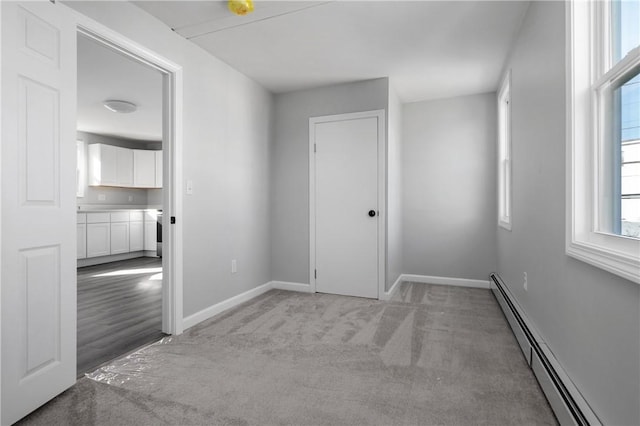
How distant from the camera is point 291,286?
397cm

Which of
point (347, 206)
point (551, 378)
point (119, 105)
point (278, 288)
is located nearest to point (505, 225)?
point (347, 206)

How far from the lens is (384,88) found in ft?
11.7

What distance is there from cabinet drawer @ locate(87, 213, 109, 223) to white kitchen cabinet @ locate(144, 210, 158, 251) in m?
0.84

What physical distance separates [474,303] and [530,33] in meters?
2.42

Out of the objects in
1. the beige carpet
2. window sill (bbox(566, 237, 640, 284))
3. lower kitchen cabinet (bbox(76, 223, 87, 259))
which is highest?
window sill (bbox(566, 237, 640, 284))

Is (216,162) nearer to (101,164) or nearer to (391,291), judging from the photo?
(391,291)

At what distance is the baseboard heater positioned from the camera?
4.33 feet

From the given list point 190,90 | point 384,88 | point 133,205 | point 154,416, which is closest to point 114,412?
point 154,416

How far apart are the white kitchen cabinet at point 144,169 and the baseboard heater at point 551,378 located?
686cm

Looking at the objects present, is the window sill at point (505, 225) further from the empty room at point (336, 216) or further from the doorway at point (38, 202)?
the doorway at point (38, 202)

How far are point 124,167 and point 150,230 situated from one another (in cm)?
137

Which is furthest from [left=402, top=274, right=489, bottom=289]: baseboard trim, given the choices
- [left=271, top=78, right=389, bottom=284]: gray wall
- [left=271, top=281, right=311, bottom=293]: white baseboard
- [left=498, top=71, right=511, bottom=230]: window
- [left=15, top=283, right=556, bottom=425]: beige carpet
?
[left=271, top=78, right=389, bottom=284]: gray wall

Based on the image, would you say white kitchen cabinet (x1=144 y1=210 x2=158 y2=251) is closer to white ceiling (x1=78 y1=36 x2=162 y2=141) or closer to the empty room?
the empty room

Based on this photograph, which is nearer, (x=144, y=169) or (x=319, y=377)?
(x=319, y=377)
